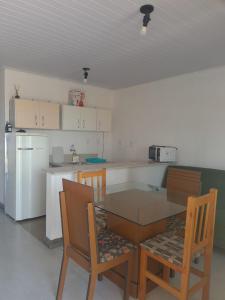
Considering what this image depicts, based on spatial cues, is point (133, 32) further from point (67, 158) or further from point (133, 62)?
point (67, 158)

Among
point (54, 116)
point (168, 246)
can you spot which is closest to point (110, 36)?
point (54, 116)

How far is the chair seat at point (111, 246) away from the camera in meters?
1.71

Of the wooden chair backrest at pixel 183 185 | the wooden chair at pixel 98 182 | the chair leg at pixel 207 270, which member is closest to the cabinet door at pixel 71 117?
the wooden chair at pixel 98 182

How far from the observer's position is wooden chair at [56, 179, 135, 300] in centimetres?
158

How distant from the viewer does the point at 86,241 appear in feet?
5.40

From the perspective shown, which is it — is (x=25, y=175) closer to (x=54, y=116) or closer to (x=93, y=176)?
(x=54, y=116)

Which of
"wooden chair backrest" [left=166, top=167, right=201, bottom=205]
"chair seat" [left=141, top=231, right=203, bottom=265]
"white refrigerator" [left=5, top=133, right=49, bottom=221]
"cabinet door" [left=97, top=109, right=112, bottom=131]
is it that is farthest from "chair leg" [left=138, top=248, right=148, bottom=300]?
"cabinet door" [left=97, top=109, right=112, bottom=131]

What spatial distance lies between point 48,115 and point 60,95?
634mm

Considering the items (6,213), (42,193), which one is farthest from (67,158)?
(6,213)

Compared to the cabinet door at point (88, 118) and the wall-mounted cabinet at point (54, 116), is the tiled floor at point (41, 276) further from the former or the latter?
the cabinet door at point (88, 118)

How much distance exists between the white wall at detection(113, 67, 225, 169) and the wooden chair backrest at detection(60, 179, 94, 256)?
2.50m

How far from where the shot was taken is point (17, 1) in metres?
1.88

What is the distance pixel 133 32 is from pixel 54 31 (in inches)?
32.6

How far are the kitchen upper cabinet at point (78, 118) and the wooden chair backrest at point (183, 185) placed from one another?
224cm
